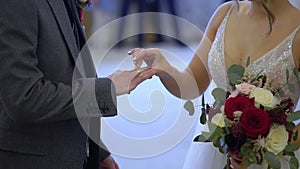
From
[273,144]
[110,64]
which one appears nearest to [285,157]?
[273,144]

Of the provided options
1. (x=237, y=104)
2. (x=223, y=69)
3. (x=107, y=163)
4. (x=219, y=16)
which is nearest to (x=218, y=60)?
(x=223, y=69)

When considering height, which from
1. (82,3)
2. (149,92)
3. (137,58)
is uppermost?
(82,3)

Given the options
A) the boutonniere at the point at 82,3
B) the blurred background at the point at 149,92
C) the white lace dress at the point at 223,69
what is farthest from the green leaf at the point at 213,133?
the boutonniere at the point at 82,3

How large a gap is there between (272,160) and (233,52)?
0.51m

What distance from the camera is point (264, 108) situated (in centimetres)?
111

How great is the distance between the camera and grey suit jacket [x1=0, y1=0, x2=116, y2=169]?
942 mm

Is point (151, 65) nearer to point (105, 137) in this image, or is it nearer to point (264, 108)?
point (105, 137)

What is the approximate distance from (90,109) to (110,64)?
3.87m

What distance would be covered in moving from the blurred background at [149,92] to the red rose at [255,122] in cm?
20

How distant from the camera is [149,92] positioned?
1638mm

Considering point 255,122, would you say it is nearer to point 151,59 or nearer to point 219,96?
point 219,96

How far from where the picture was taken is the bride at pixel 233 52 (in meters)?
1.37

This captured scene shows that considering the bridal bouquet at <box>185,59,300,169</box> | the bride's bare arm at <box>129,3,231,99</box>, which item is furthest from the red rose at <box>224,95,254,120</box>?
the bride's bare arm at <box>129,3,231,99</box>

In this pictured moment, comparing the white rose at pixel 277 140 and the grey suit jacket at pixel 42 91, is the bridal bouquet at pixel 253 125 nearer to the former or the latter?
the white rose at pixel 277 140
